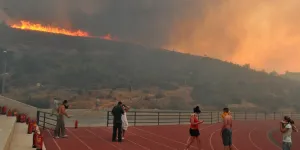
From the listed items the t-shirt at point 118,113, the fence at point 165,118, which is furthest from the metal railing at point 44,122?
the t-shirt at point 118,113

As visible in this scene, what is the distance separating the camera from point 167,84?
74.9 m

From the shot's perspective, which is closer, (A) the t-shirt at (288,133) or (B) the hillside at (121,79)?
(A) the t-shirt at (288,133)

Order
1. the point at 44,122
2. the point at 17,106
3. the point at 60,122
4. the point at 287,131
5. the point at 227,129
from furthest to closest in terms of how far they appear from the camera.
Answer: the point at 17,106 < the point at 44,122 < the point at 60,122 < the point at 227,129 < the point at 287,131

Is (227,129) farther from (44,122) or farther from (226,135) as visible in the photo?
(44,122)

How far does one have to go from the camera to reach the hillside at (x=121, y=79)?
5809 cm

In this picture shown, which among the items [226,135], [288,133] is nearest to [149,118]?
[226,135]

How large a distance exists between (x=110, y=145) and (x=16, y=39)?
384ft

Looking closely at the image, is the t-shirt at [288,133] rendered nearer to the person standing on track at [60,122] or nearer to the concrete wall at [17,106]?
the person standing on track at [60,122]

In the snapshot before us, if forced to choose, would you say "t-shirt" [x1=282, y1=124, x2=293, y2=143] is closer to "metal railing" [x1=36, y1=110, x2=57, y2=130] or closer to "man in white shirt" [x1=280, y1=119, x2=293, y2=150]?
"man in white shirt" [x1=280, y1=119, x2=293, y2=150]

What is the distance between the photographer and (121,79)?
7875 centimetres

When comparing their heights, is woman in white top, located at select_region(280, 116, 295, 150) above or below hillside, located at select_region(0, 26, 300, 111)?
below

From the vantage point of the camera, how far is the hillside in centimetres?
5809

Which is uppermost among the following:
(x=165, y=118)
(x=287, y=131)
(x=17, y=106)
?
(x=17, y=106)

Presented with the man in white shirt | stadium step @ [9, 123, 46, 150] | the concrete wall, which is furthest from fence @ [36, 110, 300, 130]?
the man in white shirt
